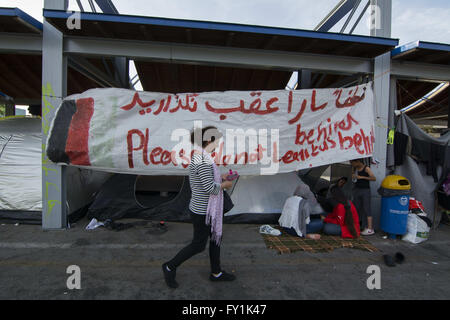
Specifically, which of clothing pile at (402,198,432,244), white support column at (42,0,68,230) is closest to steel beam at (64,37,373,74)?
white support column at (42,0,68,230)

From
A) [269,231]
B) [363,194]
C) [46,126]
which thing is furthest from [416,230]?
[46,126]

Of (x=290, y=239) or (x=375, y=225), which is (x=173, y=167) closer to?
(x=290, y=239)

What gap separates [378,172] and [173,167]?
13.3 ft

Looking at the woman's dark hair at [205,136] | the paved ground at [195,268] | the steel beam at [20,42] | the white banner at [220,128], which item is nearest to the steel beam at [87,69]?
the steel beam at [20,42]

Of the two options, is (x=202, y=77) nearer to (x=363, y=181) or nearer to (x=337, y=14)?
(x=337, y=14)

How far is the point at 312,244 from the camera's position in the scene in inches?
152

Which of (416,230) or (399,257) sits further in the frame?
(416,230)

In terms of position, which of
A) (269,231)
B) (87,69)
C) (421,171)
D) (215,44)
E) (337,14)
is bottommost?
(269,231)

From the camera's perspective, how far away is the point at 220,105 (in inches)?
164

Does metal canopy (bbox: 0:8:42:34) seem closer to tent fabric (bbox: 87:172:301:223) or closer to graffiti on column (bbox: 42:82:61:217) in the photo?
graffiti on column (bbox: 42:82:61:217)

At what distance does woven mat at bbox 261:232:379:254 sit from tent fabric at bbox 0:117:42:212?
14.9ft

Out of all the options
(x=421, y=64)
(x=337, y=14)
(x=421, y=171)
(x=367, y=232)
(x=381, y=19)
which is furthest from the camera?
(x=337, y=14)

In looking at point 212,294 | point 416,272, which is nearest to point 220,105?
point 212,294

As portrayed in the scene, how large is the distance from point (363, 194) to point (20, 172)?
6.80 meters
